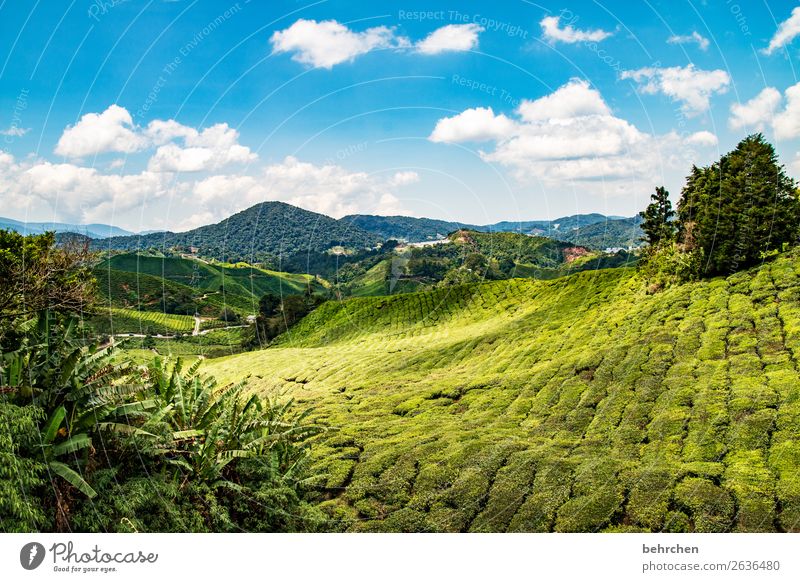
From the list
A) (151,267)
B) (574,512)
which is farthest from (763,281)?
(151,267)

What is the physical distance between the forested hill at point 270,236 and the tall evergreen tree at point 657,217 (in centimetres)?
3574

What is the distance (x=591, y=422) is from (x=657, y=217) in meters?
27.6

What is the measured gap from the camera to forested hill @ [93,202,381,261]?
63975 mm

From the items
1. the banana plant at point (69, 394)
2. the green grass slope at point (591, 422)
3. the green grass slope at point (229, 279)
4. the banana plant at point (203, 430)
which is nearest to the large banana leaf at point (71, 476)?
the banana plant at point (69, 394)

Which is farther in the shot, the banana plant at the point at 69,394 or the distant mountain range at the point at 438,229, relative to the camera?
the distant mountain range at the point at 438,229

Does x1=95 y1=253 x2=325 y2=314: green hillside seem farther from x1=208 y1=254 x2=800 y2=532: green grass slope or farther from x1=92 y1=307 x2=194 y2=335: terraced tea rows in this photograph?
x1=208 y1=254 x2=800 y2=532: green grass slope

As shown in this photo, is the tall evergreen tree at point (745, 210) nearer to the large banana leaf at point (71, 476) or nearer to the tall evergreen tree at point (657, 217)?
the tall evergreen tree at point (657, 217)

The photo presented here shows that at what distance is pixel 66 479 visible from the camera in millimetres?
7777

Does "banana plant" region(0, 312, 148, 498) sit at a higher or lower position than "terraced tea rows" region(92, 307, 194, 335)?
higher

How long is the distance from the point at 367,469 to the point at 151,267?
113352 mm

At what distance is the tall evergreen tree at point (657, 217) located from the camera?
3602cm

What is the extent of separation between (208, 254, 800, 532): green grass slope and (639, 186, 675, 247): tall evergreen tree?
9.75m

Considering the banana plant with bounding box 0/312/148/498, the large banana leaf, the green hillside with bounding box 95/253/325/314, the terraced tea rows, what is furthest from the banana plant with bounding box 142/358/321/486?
the green hillside with bounding box 95/253/325/314

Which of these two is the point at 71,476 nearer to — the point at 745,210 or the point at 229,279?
the point at 745,210
